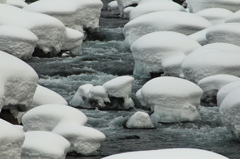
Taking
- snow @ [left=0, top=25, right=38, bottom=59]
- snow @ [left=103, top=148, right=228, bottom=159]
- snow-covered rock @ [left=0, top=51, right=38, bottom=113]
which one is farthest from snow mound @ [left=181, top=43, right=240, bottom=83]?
snow @ [left=103, top=148, right=228, bottom=159]

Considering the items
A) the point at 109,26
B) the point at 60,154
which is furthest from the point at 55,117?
the point at 109,26

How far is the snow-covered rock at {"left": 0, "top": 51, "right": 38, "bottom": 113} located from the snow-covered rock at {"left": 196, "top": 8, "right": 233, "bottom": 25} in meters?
9.60

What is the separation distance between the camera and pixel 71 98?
14.4 meters

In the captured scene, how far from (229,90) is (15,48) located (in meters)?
5.48

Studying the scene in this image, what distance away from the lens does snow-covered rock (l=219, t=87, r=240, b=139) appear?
1155 cm

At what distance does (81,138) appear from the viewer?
1056cm

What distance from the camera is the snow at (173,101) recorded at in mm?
12914

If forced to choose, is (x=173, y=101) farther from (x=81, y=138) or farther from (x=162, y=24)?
(x=162, y=24)

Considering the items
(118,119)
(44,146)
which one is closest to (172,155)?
(44,146)

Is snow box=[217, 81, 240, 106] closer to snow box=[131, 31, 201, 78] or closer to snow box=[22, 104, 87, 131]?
snow box=[131, 31, 201, 78]

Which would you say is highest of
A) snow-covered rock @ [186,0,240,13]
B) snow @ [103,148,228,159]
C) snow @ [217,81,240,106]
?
snow @ [103,148,228,159]

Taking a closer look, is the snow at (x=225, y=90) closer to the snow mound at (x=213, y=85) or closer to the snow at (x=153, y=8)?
the snow mound at (x=213, y=85)

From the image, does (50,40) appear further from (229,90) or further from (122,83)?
(229,90)

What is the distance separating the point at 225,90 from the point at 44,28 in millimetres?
6190
